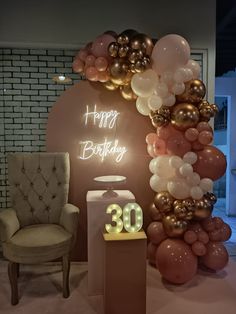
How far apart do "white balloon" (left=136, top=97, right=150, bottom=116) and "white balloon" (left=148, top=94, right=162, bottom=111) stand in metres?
0.13

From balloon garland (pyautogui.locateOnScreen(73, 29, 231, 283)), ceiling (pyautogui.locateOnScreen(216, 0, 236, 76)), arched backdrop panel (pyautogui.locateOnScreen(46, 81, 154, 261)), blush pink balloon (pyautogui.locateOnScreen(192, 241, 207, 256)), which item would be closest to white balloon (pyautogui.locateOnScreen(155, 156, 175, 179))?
balloon garland (pyautogui.locateOnScreen(73, 29, 231, 283))

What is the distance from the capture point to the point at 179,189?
248 cm

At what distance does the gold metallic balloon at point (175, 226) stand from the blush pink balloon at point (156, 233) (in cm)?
12

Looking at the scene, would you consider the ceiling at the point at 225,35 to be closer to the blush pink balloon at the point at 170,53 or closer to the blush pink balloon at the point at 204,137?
the blush pink balloon at the point at 170,53

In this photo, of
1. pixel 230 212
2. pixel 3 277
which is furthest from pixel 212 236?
pixel 230 212

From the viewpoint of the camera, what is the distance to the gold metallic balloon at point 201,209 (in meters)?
2.51

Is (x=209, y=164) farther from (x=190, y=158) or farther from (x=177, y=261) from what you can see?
(x=177, y=261)

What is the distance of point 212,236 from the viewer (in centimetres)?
266

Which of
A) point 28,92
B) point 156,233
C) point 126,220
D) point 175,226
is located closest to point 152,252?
point 156,233

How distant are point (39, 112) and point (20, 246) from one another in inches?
58.9

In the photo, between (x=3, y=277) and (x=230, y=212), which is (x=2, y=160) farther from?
(x=230, y=212)

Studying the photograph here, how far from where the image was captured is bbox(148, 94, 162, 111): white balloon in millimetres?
2520

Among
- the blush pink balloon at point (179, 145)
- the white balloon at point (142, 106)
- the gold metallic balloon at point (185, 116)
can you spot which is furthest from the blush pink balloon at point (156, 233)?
the white balloon at point (142, 106)

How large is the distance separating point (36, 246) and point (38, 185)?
68 centimetres
